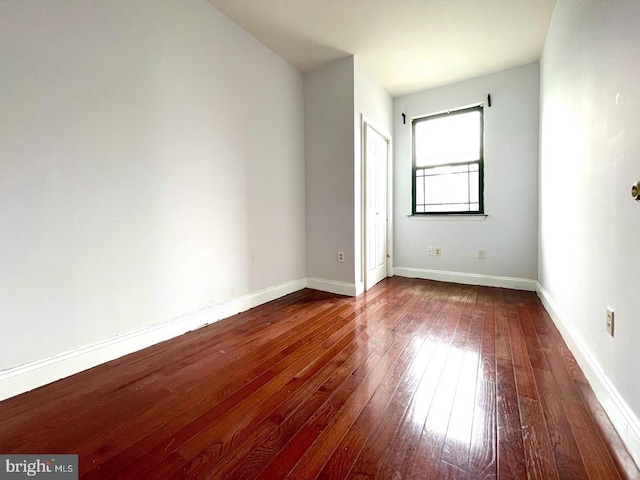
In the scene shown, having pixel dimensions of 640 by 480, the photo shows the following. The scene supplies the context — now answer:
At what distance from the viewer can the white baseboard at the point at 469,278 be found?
323cm

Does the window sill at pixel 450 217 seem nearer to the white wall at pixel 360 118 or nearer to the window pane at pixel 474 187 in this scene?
the window pane at pixel 474 187

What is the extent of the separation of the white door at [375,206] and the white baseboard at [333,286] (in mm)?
267

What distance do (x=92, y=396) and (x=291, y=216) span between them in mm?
2211

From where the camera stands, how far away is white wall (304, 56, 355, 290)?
299 cm

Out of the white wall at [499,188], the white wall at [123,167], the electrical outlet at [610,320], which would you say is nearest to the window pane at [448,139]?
the white wall at [499,188]

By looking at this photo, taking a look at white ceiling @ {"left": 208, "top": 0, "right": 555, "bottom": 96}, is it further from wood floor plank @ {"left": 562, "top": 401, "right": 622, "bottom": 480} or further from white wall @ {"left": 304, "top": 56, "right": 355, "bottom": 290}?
wood floor plank @ {"left": 562, "top": 401, "right": 622, "bottom": 480}

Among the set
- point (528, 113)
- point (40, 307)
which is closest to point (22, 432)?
point (40, 307)

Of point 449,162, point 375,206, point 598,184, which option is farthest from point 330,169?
point 598,184

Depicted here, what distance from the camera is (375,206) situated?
11.5 feet

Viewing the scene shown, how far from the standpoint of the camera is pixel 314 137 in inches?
126

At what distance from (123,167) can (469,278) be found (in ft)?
12.3

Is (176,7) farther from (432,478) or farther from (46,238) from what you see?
(432,478)

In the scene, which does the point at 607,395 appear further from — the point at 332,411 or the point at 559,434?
the point at 332,411

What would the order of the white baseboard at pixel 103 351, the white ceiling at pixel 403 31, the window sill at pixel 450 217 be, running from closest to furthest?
1. the white baseboard at pixel 103 351
2. the white ceiling at pixel 403 31
3. the window sill at pixel 450 217
